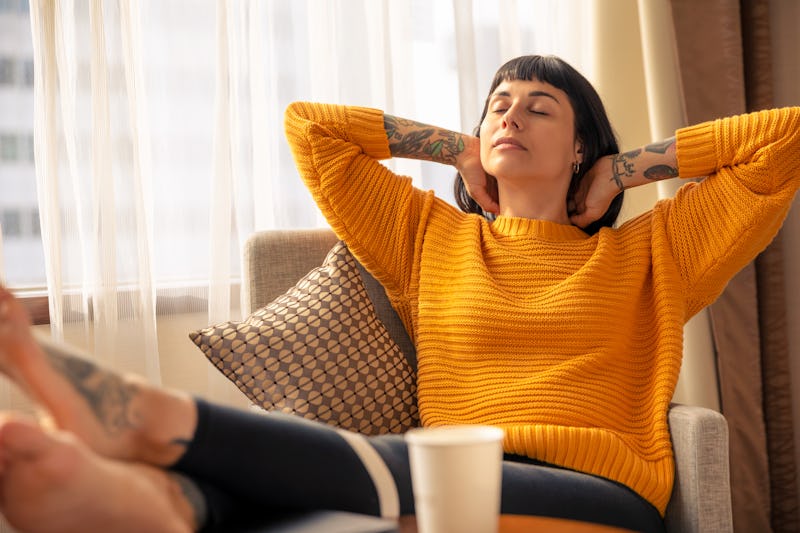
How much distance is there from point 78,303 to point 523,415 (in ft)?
3.29

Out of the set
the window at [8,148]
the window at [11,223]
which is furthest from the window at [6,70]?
the window at [11,223]

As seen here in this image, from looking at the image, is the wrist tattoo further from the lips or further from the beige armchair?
the beige armchair

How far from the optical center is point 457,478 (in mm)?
734

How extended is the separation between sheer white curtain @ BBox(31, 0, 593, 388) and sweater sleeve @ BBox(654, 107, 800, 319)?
0.83 m

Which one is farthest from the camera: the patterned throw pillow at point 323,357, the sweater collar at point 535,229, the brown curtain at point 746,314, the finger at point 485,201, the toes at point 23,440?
the brown curtain at point 746,314

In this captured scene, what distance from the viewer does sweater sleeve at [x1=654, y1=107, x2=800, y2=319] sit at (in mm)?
1562

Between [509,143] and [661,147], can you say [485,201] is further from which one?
[661,147]

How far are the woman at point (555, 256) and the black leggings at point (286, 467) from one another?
8 centimetres

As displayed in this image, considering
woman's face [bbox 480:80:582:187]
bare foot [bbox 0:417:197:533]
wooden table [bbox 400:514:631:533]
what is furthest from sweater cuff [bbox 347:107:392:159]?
bare foot [bbox 0:417:197:533]

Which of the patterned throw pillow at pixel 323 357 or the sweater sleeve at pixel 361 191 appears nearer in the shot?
the patterned throw pillow at pixel 323 357

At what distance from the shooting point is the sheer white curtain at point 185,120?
176 centimetres

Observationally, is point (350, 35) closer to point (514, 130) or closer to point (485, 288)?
point (514, 130)

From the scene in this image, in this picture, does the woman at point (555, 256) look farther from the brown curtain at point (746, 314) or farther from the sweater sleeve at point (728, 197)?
the brown curtain at point (746, 314)

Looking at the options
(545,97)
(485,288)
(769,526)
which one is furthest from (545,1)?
(769,526)
